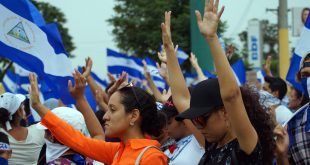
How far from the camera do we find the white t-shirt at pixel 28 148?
5387 millimetres

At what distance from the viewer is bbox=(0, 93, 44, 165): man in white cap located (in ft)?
17.7

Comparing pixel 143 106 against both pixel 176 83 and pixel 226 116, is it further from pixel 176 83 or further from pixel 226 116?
pixel 226 116

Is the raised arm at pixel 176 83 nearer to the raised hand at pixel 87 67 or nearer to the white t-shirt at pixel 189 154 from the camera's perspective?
the white t-shirt at pixel 189 154

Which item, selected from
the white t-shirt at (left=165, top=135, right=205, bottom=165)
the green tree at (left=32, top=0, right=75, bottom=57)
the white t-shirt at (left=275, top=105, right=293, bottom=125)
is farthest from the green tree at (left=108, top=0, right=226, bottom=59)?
the white t-shirt at (left=165, top=135, right=205, bottom=165)

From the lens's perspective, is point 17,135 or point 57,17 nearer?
point 17,135

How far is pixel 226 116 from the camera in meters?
3.37

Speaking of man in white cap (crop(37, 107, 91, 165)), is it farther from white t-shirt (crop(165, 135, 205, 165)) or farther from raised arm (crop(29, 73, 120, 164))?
white t-shirt (crop(165, 135, 205, 165))

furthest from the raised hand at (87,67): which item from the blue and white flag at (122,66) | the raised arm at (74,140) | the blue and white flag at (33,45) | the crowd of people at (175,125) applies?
the blue and white flag at (122,66)

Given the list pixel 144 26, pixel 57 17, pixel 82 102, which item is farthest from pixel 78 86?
pixel 57 17

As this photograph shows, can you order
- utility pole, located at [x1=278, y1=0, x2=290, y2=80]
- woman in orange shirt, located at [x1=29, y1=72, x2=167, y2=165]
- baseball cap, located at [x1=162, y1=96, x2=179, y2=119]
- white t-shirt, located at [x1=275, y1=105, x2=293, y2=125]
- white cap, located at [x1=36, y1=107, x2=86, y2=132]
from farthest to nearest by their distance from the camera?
utility pole, located at [x1=278, y1=0, x2=290, y2=80]
white t-shirt, located at [x1=275, y1=105, x2=293, y2=125]
white cap, located at [x1=36, y1=107, x2=86, y2=132]
baseball cap, located at [x1=162, y1=96, x2=179, y2=119]
woman in orange shirt, located at [x1=29, y1=72, x2=167, y2=165]

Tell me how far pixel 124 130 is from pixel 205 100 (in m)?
0.82

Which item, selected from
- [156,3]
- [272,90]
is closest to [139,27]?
[156,3]

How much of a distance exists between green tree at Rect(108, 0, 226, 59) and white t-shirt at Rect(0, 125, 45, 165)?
2918 cm

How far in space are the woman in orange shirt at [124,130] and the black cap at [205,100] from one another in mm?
558
